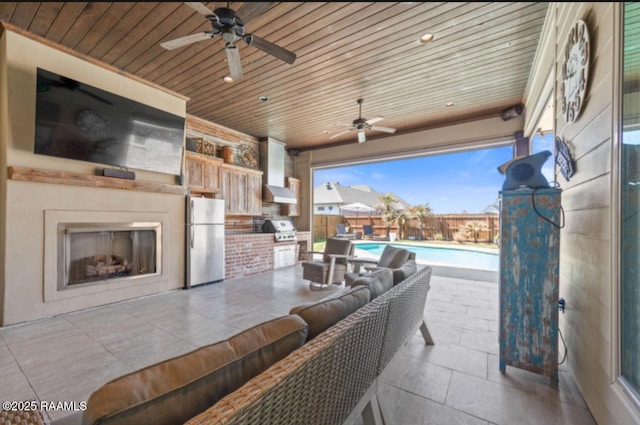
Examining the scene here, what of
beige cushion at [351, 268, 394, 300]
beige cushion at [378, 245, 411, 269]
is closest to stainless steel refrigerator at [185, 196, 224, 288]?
beige cushion at [378, 245, 411, 269]

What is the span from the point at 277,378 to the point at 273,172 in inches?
241

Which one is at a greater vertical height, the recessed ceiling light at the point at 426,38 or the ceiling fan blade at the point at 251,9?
the recessed ceiling light at the point at 426,38

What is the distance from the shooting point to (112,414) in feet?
1.90

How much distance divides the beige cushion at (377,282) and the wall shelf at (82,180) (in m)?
3.45

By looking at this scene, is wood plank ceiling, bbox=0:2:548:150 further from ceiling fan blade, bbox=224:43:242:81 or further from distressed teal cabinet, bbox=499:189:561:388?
distressed teal cabinet, bbox=499:189:561:388

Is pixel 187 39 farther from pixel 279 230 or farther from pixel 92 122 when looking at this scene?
pixel 279 230

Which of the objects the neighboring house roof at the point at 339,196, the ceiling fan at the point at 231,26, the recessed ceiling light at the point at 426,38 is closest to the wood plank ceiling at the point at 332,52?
the recessed ceiling light at the point at 426,38

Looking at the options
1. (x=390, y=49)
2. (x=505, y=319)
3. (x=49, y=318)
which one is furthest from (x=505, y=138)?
(x=49, y=318)

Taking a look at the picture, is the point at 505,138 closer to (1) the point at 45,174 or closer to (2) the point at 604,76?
(2) the point at 604,76

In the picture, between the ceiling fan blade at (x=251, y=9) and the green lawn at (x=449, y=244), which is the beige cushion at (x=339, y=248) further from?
the green lawn at (x=449, y=244)

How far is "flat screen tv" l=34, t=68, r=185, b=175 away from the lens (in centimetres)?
291

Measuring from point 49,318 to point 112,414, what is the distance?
11.7ft

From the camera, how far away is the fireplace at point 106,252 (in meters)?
3.15

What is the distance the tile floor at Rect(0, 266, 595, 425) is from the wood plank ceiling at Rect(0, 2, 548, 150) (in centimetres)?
307
